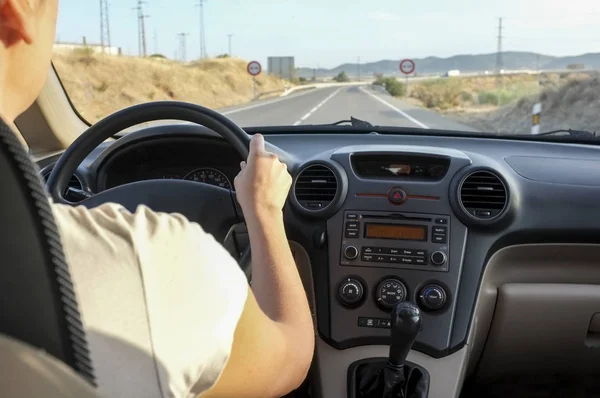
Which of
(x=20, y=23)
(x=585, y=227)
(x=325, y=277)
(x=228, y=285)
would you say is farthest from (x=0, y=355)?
(x=585, y=227)

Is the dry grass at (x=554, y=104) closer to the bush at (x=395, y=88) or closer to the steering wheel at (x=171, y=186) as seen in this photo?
the steering wheel at (x=171, y=186)

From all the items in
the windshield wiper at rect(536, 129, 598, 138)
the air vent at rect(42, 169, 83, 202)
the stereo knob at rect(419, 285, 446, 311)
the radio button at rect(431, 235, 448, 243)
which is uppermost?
the windshield wiper at rect(536, 129, 598, 138)

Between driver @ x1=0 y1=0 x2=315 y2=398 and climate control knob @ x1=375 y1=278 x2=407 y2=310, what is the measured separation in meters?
1.61

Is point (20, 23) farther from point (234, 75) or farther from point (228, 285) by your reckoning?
point (234, 75)

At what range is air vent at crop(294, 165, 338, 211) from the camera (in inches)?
117

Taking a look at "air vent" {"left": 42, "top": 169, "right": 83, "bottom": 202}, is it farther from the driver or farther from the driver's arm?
the driver

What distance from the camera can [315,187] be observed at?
300 cm

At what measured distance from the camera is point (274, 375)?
1419 mm

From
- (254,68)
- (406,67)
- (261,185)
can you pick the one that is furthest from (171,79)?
(261,185)

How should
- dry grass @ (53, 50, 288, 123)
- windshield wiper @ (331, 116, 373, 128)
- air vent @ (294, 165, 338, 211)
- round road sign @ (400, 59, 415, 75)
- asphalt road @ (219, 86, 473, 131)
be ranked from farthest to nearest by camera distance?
dry grass @ (53, 50, 288, 123) < round road sign @ (400, 59, 415, 75) < asphalt road @ (219, 86, 473, 131) < windshield wiper @ (331, 116, 373, 128) < air vent @ (294, 165, 338, 211)

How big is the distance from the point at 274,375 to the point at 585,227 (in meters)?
1.97

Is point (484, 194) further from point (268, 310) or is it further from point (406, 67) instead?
point (406, 67)

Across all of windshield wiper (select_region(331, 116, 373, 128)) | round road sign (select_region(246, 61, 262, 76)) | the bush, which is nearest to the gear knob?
windshield wiper (select_region(331, 116, 373, 128))

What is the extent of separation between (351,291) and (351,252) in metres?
0.16
